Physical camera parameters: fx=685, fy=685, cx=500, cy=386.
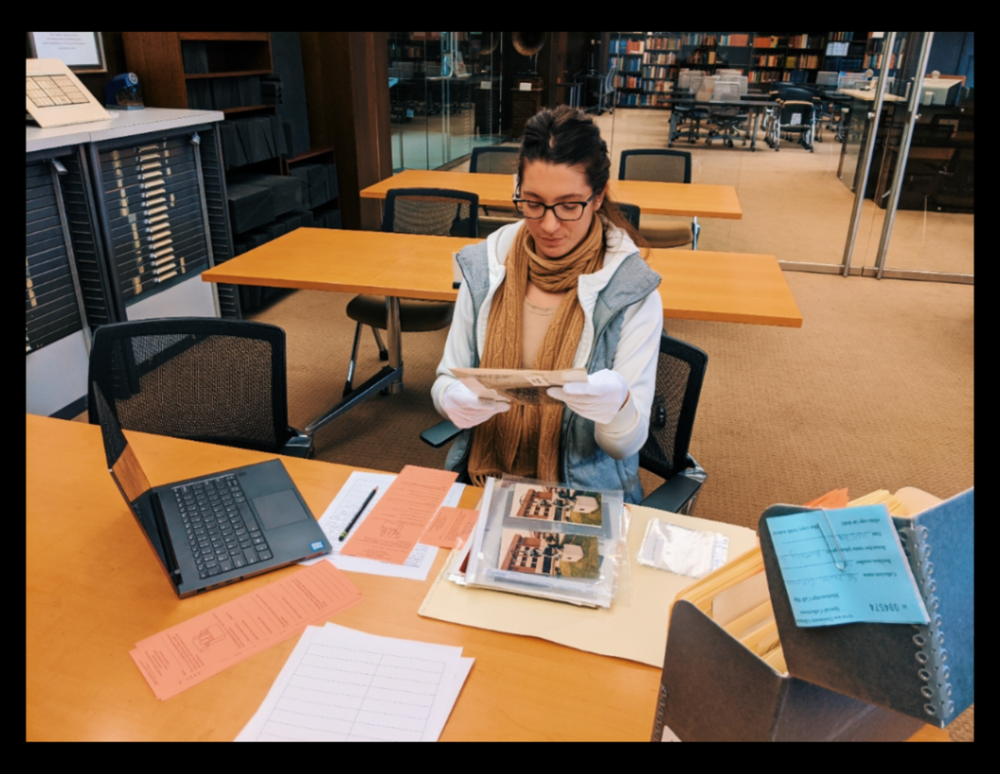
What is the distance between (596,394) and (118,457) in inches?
33.1

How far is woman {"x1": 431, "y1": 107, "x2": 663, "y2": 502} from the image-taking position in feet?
4.93

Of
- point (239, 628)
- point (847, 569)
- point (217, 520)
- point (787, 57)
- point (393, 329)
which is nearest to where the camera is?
point (847, 569)

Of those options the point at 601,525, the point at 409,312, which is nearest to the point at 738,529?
the point at 601,525

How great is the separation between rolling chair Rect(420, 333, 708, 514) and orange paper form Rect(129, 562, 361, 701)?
0.53 metres

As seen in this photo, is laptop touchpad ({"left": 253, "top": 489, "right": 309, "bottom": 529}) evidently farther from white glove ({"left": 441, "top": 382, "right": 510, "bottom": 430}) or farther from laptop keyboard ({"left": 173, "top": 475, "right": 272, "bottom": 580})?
white glove ({"left": 441, "top": 382, "right": 510, "bottom": 430})

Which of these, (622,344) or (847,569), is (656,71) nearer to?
(622,344)

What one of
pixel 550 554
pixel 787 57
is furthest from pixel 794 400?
pixel 787 57

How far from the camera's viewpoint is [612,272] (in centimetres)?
158

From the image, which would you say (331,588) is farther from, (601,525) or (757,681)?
(757,681)

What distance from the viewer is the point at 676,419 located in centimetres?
170

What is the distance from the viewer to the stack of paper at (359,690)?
36.2 inches

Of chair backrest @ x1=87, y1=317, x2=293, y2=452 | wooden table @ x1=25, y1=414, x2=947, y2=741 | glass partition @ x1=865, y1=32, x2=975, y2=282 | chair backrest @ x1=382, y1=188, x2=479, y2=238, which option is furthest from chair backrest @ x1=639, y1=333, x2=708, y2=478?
glass partition @ x1=865, y1=32, x2=975, y2=282

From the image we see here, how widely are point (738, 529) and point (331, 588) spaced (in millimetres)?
772
